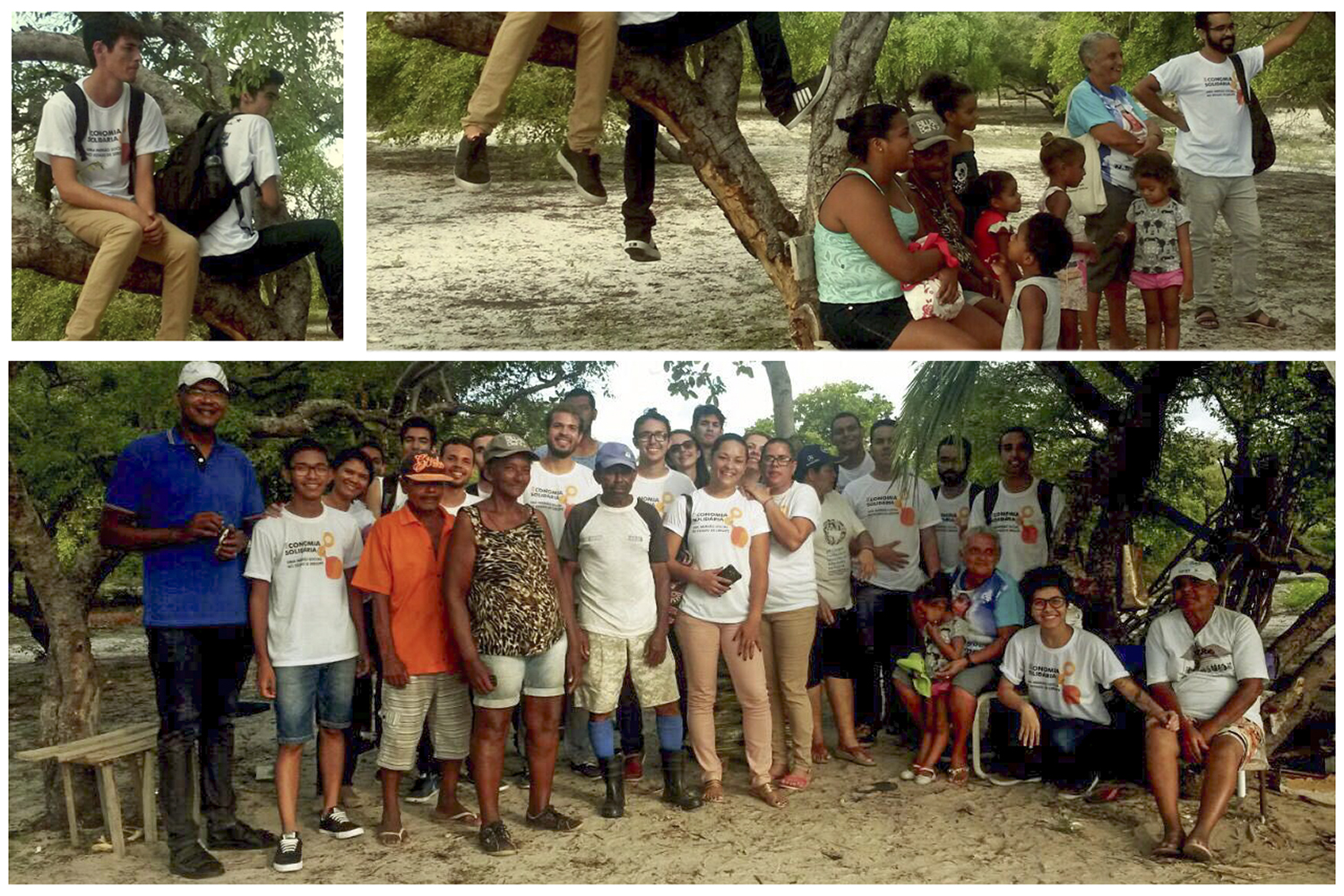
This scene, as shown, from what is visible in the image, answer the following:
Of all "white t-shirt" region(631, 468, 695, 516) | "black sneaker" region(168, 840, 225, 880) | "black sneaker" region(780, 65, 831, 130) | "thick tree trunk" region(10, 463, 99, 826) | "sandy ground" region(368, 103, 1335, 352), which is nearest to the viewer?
"black sneaker" region(168, 840, 225, 880)

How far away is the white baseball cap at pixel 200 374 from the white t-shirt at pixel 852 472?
2.38 metres

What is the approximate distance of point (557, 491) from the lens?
5695 mm

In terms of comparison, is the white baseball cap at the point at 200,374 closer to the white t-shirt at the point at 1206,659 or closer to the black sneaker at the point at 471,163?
the black sneaker at the point at 471,163

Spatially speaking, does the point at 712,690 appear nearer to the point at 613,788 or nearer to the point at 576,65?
the point at 613,788

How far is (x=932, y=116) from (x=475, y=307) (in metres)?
2.66

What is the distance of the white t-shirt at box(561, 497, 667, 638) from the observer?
5.46 metres

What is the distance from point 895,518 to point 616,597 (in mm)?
1258

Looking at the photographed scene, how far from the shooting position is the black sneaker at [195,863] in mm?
5273

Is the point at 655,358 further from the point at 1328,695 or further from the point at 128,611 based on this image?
the point at 1328,695

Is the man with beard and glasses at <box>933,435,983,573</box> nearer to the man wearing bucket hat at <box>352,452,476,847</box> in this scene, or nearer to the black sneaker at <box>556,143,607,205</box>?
the black sneaker at <box>556,143,607,205</box>

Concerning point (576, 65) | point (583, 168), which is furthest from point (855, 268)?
point (576, 65)

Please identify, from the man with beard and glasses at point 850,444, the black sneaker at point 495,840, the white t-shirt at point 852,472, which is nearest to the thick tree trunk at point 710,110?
the man with beard and glasses at point 850,444

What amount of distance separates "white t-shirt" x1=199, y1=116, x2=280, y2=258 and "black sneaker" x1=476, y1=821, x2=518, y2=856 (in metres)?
2.44

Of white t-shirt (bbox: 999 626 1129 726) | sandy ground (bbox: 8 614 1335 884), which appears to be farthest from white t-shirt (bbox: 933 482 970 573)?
sandy ground (bbox: 8 614 1335 884)
